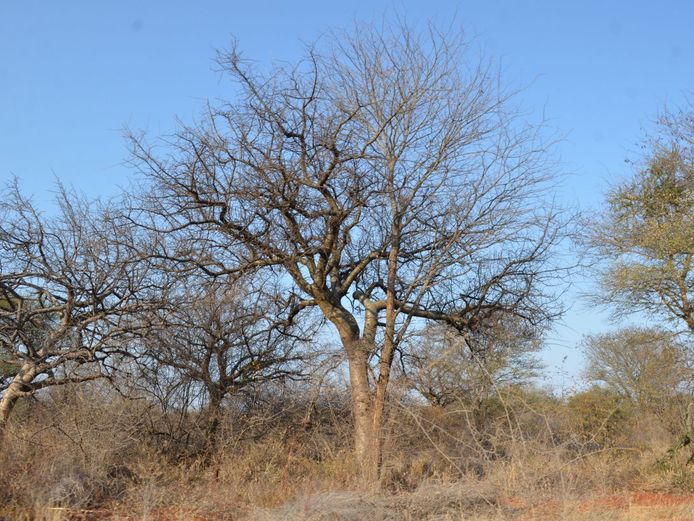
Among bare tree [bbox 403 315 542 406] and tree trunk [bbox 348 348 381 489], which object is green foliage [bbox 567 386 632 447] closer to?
bare tree [bbox 403 315 542 406]

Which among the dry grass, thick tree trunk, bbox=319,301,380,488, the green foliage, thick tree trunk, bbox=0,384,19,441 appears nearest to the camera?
the dry grass

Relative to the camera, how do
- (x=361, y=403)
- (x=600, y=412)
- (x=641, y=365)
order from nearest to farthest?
1. (x=361, y=403)
2. (x=600, y=412)
3. (x=641, y=365)

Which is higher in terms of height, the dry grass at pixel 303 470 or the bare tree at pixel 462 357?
the bare tree at pixel 462 357

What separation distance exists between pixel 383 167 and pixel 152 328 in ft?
16.5

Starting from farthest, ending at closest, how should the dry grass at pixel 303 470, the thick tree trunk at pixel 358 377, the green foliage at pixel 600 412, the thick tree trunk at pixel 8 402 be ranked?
the green foliage at pixel 600 412 < the thick tree trunk at pixel 358 377 < the thick tree trunk at pixel 8 402 < the dry grass at pixel 303 470

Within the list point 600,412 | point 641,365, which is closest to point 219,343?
point 600,412

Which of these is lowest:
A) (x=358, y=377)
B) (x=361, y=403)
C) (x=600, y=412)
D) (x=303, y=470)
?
(x=303, y=470)

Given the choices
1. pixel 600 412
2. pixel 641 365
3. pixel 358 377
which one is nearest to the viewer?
pixel 358 377

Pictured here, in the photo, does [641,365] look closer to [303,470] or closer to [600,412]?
[600,412]

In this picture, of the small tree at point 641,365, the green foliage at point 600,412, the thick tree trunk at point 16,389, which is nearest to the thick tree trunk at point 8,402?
the thick tree trunk at point 16,389

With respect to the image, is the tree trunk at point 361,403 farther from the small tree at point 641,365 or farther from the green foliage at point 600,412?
the small tree at point 641,365

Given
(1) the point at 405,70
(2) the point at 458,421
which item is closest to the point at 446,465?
(2) the point at 458,421

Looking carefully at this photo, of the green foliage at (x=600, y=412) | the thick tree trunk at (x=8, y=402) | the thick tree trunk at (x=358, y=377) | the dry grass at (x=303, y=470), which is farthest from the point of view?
Answer: the green foliage at (x=600, y=412)

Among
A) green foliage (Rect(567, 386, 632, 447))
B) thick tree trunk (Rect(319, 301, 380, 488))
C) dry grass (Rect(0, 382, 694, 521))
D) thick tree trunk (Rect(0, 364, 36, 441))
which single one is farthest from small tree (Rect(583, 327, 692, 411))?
thick tree trunk (Rect(0, 364, 36, 441))
